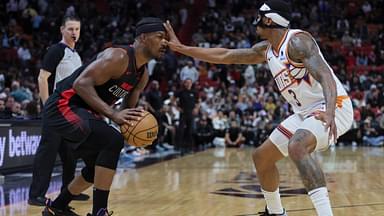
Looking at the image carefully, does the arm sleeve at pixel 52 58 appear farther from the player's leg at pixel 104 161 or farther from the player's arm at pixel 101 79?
the player's leg at pixel 104 161

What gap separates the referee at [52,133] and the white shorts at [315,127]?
7.02ft

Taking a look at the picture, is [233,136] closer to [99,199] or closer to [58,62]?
[58,62]

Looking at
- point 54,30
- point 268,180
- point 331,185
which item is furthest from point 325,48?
point 268,180

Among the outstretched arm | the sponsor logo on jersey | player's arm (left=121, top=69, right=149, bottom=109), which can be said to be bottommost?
player's arm (left=121, top=69, right=149, bottom=109)

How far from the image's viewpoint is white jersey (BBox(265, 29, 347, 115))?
5.07 meters

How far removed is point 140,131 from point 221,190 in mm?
3185

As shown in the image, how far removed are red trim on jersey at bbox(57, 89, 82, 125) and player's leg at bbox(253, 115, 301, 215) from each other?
1422 mm

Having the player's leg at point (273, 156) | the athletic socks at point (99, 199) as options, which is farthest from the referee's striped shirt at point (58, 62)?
Result: the player's leg at point (273, 156)

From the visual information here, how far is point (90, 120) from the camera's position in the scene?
5.08 meters

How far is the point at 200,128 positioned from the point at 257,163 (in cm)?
1290

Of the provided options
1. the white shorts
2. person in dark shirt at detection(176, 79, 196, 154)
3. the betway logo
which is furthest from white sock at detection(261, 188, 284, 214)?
person in dark shirt at detection(176, 79, 196, 154)

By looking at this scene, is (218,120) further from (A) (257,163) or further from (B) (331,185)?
(A) (257,163)

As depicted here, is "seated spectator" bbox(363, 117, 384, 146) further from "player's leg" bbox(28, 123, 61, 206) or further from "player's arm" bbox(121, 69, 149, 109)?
"player's arm" bbox(121, 69, 149, 109)

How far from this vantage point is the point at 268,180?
538 centimetres
